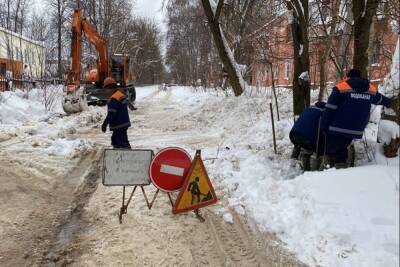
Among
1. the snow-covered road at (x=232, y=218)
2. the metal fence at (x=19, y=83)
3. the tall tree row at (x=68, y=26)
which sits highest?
the tall tree row at (x=68, y=26)

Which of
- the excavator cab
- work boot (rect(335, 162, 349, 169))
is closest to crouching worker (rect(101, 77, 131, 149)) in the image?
work boot (rect(335, 162, 349, 169))

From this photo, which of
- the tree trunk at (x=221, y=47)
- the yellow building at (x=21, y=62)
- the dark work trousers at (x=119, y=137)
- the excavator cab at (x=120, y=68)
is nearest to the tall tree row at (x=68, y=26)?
the yellow building at (x=21, y=62)

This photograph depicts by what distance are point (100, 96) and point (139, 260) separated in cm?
1846

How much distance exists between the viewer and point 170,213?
628 centimetres

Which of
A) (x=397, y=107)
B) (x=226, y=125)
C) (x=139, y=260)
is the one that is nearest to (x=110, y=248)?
(x=139, y=260)

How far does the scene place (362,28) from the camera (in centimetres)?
821

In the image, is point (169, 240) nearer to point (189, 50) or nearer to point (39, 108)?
point (39, 108)

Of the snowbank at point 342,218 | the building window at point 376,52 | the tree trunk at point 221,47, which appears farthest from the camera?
the tree trunk at point 221,47

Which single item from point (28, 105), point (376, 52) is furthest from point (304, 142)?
point (28, 105)

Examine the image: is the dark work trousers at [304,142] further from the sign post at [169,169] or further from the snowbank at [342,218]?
the sign post at [169,169]

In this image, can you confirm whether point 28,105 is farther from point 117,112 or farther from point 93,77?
point 117,112

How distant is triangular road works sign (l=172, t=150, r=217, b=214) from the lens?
234 inches

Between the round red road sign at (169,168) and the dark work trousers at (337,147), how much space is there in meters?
2.18

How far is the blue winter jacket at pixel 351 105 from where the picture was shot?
6.25m
